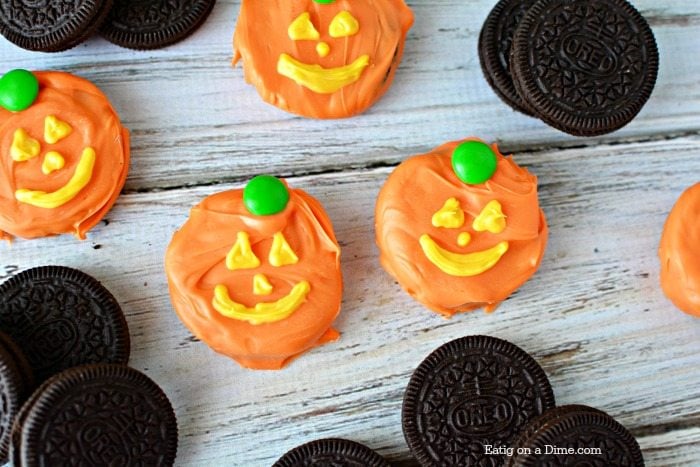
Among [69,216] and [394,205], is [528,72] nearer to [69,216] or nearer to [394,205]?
[394,205]

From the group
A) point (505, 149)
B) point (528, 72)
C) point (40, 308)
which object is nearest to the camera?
point (40, 308)

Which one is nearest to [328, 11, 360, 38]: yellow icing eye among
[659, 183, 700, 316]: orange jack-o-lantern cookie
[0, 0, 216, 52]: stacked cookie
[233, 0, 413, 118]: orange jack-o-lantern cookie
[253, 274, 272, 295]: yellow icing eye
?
[233, 0, 413, 118]: orange jack-o-lantern cookie

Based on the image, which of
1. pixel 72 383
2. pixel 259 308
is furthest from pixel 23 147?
pixel 259 308

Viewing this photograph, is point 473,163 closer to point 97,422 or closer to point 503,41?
point 503,41

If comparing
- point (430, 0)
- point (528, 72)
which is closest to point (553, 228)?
point (528, 72)

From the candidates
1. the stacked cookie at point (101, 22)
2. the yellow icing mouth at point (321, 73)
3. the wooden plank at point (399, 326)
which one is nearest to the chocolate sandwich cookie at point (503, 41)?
the wooden plank at point (399, 326)

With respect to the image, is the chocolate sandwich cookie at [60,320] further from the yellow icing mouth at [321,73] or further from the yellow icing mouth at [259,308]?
the yellow icing mouth at [321,73]
